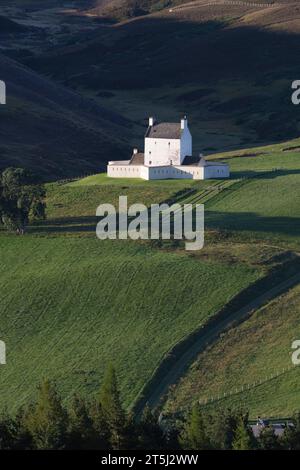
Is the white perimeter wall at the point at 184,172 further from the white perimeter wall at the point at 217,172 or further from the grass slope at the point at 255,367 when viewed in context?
the grass slope at the point at 255,367

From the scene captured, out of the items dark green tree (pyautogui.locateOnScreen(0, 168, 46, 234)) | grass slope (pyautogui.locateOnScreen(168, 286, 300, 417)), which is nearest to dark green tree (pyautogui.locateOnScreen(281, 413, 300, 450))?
grass slope (pyautogui.locateOnScreen(168, 286, 300, 417))

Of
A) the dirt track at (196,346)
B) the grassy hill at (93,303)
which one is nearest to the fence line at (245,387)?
the dirt track at (196,346)

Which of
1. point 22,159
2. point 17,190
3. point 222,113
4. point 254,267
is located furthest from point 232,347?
point 222,113

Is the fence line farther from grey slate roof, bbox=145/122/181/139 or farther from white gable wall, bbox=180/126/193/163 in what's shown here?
grey slate roof, bbox=145/122/181/139

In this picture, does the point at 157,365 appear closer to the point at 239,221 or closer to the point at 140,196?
the point at 239,221

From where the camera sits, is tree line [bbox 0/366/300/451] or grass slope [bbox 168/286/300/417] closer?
tree line [bbox 0/366/300/451]
